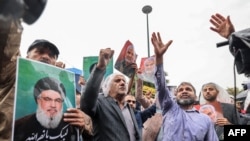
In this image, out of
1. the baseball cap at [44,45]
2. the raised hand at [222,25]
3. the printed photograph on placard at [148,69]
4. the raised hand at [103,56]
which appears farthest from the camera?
the printed photograph on placard at [148,69]

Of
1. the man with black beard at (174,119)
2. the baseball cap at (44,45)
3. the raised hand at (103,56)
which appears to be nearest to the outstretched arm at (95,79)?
the raised hand at (103,56)

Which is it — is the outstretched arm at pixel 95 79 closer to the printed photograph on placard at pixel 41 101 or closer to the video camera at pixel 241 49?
the printed photograph on placard at pixel 41 101

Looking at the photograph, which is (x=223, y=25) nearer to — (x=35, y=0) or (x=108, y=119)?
(x=108, y=119)

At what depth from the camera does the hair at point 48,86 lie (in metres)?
2.54

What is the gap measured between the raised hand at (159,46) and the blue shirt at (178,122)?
9 cm

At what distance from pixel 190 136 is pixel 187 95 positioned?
70cm

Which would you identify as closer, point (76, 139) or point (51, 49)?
point (76, 139)

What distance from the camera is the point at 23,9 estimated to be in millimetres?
1916

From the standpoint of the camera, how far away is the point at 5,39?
2.19 metres

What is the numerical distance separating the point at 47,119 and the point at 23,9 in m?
0.88

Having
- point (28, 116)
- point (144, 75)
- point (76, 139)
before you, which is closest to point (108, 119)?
point (76, 139)

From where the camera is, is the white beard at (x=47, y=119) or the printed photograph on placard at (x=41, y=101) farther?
the white beard at (x=47, y=119)

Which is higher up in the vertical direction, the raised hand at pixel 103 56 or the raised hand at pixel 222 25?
the raised hand at pixel 222 25

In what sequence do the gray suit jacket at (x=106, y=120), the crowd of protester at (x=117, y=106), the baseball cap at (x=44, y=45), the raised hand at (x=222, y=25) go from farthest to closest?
the baseball cap at (x=44, y=45) < the gray suit jacket at (x=106, y=120) < the raised hand at (x=222, y=25) < the crowd of protester at (x=117, y=106)
